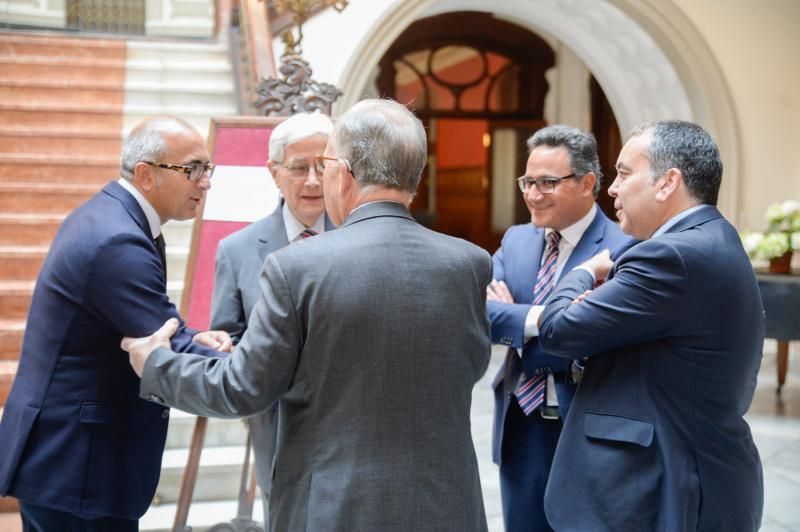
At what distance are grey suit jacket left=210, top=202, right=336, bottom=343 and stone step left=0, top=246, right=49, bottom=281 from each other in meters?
3.23

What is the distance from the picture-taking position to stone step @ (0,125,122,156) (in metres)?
6.80

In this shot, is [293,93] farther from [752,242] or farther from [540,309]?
[752,242]

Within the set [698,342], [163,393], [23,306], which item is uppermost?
[698,342]

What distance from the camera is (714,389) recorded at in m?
2.15

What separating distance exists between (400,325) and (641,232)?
84cm

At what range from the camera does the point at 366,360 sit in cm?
181

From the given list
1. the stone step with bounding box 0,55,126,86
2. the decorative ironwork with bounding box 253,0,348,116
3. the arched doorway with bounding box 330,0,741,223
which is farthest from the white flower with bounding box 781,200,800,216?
the stone step with bounding box 0,55,126,86

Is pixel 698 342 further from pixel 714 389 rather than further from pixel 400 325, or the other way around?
pixel 400 325

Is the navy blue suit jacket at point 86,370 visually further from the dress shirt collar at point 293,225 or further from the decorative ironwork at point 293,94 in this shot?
the decorative ironwork at point 293,94

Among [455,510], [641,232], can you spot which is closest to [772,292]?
[641,232]

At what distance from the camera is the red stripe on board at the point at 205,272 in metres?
3.70

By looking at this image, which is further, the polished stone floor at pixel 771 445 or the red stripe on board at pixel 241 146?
the polished stone floor at pixel 771 445

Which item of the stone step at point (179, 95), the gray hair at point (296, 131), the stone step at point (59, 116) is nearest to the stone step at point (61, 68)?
the stone step at point (179, 95)

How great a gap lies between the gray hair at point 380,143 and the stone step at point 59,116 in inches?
221
